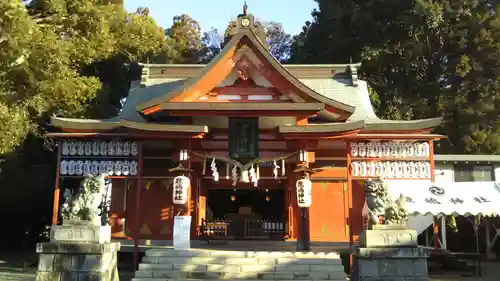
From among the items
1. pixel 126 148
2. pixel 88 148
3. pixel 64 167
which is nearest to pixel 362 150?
pixel 126 148

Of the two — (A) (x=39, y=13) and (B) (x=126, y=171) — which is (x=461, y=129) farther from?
(A) (x=39, y=13)

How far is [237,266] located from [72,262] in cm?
381

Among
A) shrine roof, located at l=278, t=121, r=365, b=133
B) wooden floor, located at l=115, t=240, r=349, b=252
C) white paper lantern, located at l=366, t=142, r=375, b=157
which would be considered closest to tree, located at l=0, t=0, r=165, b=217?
wooden floor, located at l=115, t=240, r=349, b=252

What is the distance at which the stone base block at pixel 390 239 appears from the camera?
10375 mm

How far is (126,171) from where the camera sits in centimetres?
1380

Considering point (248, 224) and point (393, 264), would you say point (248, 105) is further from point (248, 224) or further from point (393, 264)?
point (393, 264)

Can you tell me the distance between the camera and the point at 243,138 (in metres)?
14.0

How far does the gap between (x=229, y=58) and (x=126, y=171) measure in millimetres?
4604

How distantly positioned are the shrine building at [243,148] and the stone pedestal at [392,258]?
2575 millimetres

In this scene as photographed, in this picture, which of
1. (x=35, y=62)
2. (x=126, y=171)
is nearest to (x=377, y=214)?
(x=126, y=171)

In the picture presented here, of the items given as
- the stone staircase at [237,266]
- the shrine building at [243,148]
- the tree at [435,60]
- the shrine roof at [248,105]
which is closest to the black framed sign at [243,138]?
the shrine building at [243,148]

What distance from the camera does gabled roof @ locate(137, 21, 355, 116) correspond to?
45.3 ft

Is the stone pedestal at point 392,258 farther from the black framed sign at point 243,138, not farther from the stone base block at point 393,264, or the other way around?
the black framed sign at point 243,138

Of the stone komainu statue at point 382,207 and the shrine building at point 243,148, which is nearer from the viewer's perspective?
the stone komainu statue at point 382,207
